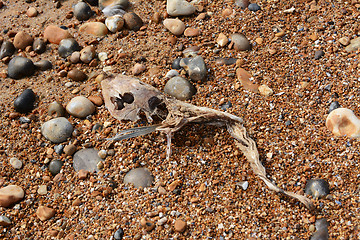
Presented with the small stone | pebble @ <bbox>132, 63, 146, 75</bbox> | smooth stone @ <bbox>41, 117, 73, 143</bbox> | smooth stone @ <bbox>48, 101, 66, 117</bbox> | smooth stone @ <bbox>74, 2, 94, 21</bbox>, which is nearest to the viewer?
the small stone

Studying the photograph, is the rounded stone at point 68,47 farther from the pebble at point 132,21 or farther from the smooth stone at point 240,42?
the smooth stone at point 240,42

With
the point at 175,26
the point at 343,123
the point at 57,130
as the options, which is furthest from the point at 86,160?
the point at 343,123

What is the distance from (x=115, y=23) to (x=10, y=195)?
1931 mm

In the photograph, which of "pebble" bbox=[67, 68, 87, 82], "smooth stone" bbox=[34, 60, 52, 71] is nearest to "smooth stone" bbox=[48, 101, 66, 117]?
"pebble" bbox=[67, 68, 87, 82]

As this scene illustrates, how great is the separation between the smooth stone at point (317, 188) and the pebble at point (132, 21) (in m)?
2.30

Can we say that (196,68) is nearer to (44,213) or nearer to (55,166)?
(55,166)

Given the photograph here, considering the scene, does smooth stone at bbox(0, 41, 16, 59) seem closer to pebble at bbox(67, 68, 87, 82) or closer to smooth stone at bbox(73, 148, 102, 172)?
pebble at bbox(67, 68, 87, 82)

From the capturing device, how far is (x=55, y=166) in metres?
2.94

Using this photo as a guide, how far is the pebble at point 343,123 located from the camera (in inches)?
108

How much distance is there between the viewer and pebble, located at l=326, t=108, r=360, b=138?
108 inches

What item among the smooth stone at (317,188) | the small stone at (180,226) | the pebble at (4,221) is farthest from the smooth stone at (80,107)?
the smooth stone at (317,188)

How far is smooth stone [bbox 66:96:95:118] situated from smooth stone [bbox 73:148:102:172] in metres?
0.35

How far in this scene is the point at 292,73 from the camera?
319 centimetres

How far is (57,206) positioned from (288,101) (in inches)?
81.4
